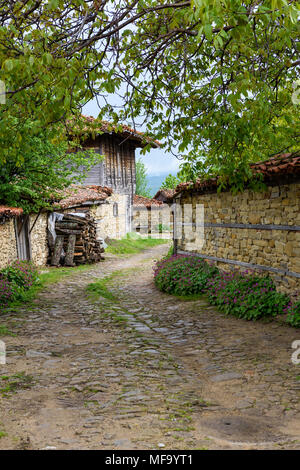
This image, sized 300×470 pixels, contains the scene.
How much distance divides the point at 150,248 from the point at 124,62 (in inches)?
745

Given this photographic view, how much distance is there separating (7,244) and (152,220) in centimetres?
2334

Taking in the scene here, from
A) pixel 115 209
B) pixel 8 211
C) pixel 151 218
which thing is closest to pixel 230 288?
pixel 8 211

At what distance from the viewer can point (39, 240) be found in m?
17.3

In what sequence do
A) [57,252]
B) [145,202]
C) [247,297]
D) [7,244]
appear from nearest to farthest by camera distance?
[247,297], [7,244], [57,252], [145,202]

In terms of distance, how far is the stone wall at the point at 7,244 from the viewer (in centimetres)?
1280

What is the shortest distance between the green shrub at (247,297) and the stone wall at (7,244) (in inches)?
241

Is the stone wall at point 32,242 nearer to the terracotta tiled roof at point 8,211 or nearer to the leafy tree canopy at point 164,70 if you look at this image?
the terracotta tiled roof at point 8,211

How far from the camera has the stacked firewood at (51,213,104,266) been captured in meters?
18.3

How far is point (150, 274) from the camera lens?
16203 mm

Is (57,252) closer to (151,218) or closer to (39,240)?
(39,240)

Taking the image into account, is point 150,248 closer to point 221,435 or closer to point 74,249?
point 74,249

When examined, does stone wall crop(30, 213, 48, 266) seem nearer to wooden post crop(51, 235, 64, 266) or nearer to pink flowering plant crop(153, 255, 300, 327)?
wooden post crop(51, 235, 64, 266)

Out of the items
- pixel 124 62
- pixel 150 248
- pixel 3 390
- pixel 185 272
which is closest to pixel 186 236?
pixel 185 272

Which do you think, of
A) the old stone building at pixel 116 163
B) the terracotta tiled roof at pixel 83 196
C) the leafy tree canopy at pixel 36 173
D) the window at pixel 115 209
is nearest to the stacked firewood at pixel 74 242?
the terracotta tiled roof at pixel 83 196
